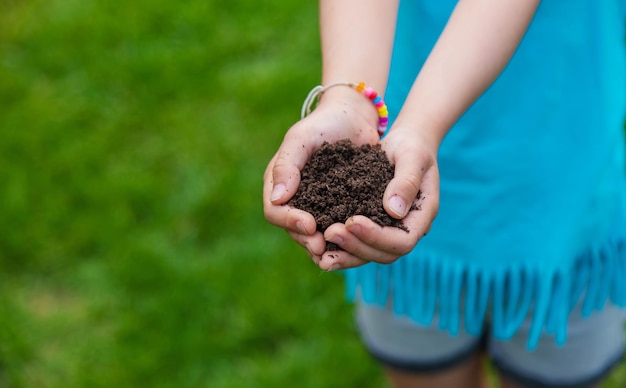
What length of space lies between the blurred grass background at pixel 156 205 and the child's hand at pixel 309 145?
3.90 feet

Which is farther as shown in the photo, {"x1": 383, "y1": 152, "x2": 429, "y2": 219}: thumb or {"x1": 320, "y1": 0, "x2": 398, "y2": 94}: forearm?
{"x1": 320, "y1": 0, "x2": 398, "y2": 94}: forearm

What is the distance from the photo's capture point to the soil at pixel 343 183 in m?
1.20

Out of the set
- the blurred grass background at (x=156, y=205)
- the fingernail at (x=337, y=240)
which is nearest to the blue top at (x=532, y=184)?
the fingernail at (x=337, y=240)

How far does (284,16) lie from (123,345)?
1690 mm

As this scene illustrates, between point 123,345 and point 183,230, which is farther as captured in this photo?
point 183,230

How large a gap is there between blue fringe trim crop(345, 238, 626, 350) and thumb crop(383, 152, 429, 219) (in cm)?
46

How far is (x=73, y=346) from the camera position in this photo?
241 cm

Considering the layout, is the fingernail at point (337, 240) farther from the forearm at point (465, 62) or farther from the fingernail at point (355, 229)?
the forearm at point (465, 62)

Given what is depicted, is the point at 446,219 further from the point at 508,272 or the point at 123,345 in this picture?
the point at 123,345

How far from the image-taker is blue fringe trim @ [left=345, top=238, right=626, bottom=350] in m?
1.53

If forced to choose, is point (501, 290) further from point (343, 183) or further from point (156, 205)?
point (156, 205)

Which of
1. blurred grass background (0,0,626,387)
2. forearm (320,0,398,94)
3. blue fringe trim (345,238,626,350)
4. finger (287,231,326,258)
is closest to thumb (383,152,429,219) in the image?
finger (287,231,326,258)

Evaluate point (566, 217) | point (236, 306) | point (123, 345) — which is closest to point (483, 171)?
point (566, 217)

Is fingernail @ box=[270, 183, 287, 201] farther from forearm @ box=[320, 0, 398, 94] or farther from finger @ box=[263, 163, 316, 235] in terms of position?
forearm @ box=[320, 0, 398, 94]
